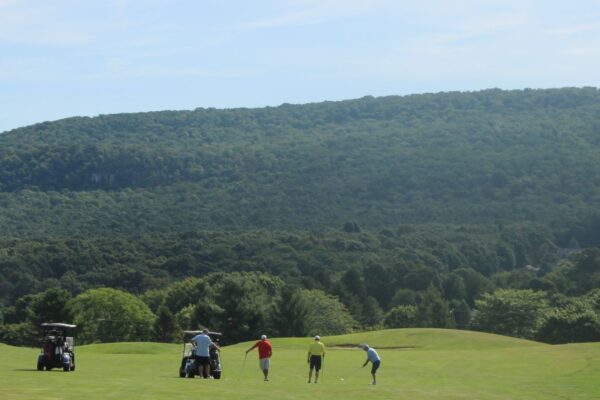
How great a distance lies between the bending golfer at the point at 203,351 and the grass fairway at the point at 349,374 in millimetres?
728

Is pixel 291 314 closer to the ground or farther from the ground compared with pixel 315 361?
closer to the ground

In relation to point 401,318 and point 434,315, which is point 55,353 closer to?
point 434,315

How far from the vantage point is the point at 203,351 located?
38.0 meters

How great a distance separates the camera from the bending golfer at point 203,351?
37594 mm

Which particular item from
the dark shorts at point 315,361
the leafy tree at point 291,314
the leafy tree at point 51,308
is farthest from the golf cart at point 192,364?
the leafy tree at point 51,308

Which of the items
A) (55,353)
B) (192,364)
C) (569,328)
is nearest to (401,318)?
(569,328)

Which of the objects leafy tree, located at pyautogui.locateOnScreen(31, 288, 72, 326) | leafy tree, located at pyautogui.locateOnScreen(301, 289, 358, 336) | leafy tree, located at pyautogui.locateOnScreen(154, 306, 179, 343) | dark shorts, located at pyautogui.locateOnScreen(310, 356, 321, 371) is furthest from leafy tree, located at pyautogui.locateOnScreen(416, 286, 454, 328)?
dark shorts, located at pyautogui.locateOnScreen(310, 356, 321, 371)

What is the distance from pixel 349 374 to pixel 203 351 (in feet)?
30.2

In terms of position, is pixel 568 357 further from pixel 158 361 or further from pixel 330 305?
pixel 330 305

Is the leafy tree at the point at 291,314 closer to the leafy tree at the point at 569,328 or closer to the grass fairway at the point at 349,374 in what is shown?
the leafy tree at the point at 569,328

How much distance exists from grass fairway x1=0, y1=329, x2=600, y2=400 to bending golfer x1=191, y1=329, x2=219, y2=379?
2.39 feet

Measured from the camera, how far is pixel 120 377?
128ft

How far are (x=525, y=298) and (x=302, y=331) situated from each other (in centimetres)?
2794

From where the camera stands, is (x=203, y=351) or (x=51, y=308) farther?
(x=51, y=308)
